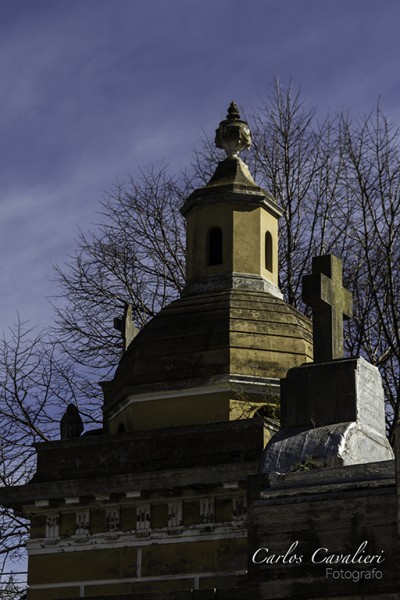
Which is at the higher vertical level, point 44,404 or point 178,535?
point 44,404

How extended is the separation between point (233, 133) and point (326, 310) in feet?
35.5

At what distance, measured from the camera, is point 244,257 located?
68.0 ft

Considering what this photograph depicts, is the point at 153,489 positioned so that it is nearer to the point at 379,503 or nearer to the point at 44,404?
the point at 44,404

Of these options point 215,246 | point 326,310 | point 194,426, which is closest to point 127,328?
point 215,246

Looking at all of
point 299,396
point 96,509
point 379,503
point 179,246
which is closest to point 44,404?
point 179,246

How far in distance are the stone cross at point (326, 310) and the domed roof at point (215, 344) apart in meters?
7.30

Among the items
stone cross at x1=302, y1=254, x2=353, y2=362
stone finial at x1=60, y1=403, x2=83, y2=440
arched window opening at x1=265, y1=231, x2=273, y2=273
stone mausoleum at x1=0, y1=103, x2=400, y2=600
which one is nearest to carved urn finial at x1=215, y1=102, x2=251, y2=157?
stone mausoleum at x1=0, y1=103, x2=400, y2=600

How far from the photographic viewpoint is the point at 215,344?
1897 cm

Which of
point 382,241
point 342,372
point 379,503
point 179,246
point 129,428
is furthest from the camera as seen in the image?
point 179,246

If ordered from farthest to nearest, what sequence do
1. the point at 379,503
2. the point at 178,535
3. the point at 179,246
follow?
1. the point at 179,246
2. the point at 178,535
3. the point at 379,503

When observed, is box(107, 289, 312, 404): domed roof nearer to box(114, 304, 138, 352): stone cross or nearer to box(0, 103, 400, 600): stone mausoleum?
box(0, 103, 400, 600): stone mausoleum

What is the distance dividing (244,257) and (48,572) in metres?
5.86

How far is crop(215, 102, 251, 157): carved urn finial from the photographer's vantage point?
21719 millimetres

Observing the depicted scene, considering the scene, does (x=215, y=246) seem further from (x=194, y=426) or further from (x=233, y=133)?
(x=194, y=426)
